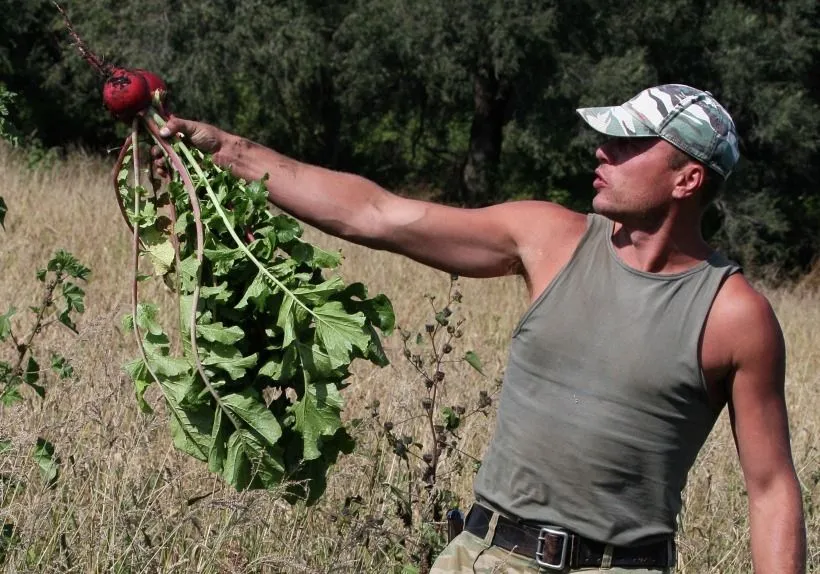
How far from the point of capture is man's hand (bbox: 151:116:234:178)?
134 inches

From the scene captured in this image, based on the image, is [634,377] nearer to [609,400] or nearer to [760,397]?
[609,400]

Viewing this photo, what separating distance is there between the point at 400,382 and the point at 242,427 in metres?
2.38

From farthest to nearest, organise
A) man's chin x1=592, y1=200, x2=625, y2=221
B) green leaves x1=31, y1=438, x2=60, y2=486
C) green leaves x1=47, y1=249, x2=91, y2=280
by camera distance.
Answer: green leaves x1=47, y1=249, x2=91, y2=280, green leaves x1=31, y1=438, x2=60, y2=486, man's chin x1=592, y1=200, x2=625, y2=221

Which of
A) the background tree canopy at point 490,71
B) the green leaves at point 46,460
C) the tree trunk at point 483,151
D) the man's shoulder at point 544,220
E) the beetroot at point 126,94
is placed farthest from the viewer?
the tree trunk at point 483,151

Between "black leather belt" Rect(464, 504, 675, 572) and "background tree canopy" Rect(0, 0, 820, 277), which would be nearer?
"black leather belt" Rect(464, 504, 675, 572)

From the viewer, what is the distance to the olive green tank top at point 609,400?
2.94 meters

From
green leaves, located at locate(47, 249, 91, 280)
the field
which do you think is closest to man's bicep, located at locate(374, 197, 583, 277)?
the field

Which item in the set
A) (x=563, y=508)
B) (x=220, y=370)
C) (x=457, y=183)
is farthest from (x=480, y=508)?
(x=457, y=183)

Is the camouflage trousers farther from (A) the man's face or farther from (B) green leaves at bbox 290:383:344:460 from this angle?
(A) the man's face

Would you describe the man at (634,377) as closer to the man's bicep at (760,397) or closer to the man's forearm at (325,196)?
the man's bicep at (760,397)

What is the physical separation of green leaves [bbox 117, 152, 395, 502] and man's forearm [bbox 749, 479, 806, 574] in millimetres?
1093

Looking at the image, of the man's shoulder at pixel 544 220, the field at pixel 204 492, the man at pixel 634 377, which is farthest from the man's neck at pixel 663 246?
the field at pixel 204 492

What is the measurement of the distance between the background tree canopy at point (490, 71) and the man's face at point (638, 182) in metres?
16.1

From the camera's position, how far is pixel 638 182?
3074mm
